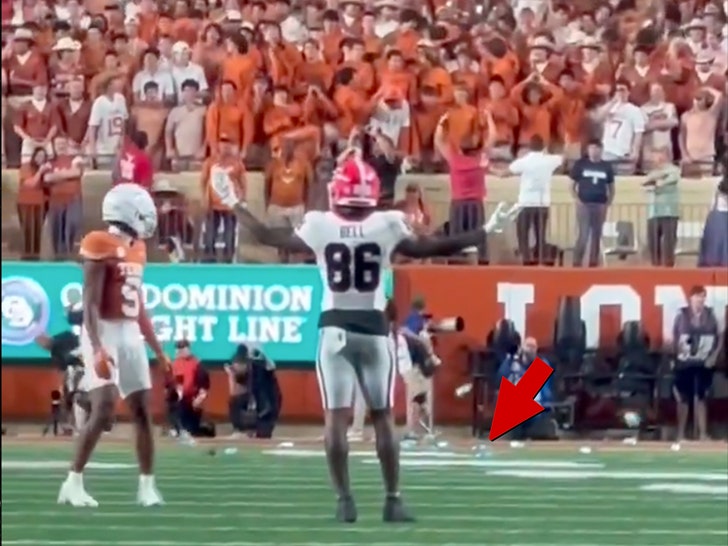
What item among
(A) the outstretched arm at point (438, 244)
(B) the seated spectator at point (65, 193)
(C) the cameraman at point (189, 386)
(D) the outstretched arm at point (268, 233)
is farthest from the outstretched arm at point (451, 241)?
(C) the cameraman at point (189, 386)

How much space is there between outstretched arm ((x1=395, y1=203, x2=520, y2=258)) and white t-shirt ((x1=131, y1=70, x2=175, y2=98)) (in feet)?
1.60

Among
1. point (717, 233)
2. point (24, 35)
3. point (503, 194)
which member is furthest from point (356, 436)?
point (24, 35)

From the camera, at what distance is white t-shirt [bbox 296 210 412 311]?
436 centimetres

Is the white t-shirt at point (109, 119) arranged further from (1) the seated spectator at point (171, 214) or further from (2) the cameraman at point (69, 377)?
(2) the cameraman at point (69, 377)

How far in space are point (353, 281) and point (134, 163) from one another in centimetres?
44

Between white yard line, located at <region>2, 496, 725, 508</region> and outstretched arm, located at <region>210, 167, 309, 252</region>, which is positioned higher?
outstretched arm, located at <region>210, 167, 309, 252</region>

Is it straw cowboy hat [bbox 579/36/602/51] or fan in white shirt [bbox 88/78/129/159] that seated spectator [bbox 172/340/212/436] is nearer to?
fan in white shirt [bbox 88/78/129/159]

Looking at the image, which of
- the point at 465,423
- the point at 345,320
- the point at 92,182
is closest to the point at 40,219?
the point at 92,182

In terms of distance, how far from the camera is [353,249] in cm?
437

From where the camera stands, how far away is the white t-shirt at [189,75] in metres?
4.50

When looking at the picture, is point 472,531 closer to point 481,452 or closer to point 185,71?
point 185,71

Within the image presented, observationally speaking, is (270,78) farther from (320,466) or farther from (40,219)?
(320,466)

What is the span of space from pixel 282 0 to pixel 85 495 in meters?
1.19

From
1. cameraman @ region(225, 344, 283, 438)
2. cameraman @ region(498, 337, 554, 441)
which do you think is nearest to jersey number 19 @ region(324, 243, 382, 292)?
cameraman @ region(498, 337, 554, 441)
